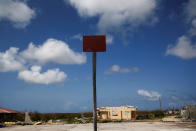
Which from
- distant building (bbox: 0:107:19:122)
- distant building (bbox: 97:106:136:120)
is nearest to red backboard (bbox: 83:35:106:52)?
distant building (bbox: 0:107:19:122)

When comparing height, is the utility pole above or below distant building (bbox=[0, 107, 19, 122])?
above

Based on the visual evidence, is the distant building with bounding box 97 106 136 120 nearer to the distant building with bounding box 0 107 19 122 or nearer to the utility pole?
the distant building with bounding box 0 107 19 122

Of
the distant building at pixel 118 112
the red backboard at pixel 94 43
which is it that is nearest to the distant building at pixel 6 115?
the distant building at pixel 118 112

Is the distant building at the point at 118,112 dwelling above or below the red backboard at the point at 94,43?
below

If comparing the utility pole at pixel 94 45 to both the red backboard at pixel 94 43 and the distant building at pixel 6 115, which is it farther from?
the distant building at pixel 6 115

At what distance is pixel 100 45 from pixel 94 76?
852 mm

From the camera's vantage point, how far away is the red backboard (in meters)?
5.56

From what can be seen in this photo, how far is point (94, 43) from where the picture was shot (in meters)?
5.61

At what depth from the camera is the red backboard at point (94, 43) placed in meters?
5.56

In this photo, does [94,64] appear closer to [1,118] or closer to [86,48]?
[86,48]

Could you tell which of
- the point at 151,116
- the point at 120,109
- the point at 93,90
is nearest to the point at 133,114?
the point at 120,109

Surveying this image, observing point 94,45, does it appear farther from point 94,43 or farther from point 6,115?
point 6,115

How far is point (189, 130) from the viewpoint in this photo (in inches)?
717

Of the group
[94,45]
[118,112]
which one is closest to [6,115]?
[118,112]
